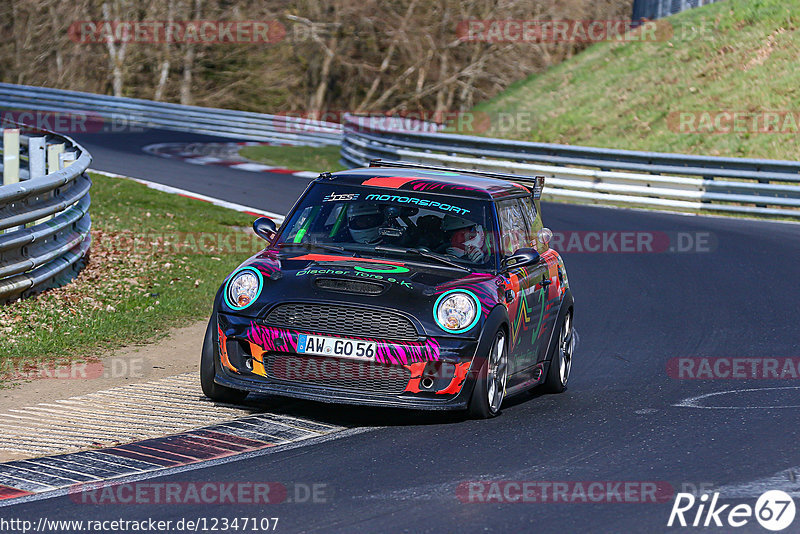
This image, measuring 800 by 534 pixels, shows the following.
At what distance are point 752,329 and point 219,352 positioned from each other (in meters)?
5.96

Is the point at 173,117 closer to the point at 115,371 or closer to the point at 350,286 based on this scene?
the point at 115,371

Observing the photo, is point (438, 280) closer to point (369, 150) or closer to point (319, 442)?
point (319, 442)

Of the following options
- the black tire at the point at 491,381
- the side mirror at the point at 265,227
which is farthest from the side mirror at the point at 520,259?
the side mirror at the point at 265,227

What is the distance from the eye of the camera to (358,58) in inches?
1959

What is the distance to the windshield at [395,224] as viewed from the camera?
8.07 m

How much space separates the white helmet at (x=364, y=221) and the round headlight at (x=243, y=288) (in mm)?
928

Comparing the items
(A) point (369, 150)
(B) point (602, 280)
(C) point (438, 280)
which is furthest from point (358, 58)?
(C) point (438, 280)

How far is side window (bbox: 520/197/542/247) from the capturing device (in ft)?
29.7

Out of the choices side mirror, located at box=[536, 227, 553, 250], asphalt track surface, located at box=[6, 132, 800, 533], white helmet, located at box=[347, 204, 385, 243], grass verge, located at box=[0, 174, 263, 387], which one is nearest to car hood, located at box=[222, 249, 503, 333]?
white helmet, located at box=[347, 204, 385, 243]
